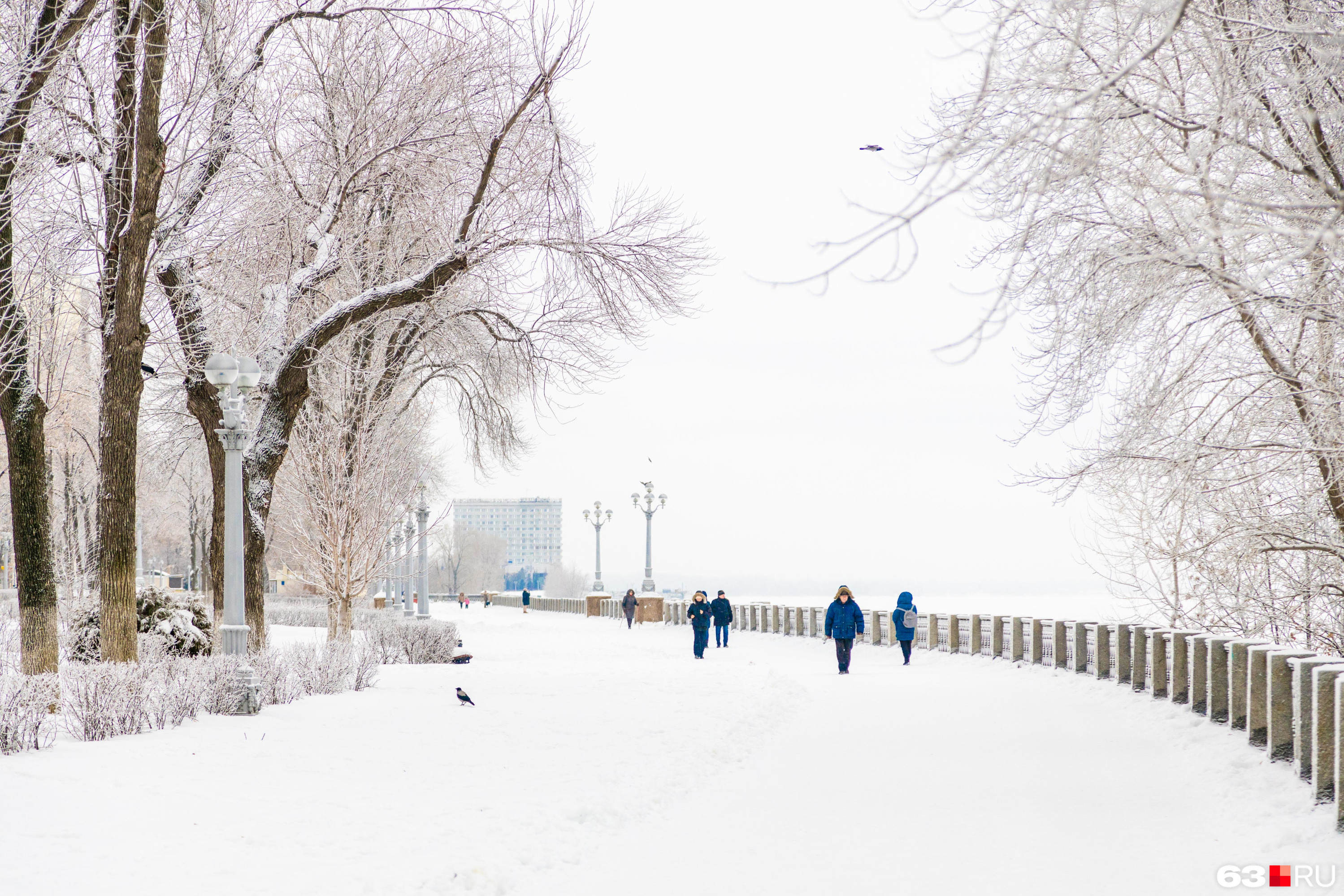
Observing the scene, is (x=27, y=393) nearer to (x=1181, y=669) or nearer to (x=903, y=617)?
(x=1181, y=669)

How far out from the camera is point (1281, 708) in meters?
9.88

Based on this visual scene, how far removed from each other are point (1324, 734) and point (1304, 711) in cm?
79

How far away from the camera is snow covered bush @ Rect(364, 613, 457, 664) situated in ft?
69.3

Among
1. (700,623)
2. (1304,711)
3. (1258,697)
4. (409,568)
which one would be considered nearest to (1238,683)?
(1258,697)

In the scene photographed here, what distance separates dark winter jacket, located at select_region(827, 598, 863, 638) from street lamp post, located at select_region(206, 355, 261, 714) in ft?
36.3

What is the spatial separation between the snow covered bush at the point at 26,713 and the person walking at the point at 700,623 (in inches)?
622

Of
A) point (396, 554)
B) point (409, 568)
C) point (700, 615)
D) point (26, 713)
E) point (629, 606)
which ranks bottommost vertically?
point (629, 606)

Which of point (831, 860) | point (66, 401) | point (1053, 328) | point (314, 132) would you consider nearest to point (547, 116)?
Result: point (314, 132)

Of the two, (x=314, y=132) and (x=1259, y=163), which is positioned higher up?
(x=314, y=132)

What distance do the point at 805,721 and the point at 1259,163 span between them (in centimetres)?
785

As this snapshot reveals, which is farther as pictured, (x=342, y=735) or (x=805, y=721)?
(x=805, y=721)

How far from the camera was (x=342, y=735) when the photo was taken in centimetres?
1090

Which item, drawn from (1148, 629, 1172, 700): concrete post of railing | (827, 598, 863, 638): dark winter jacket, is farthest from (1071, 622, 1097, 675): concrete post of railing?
(1148, 629, 1172, 700): concrete post of railing

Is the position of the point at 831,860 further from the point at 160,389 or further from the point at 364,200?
the point at 160,389
